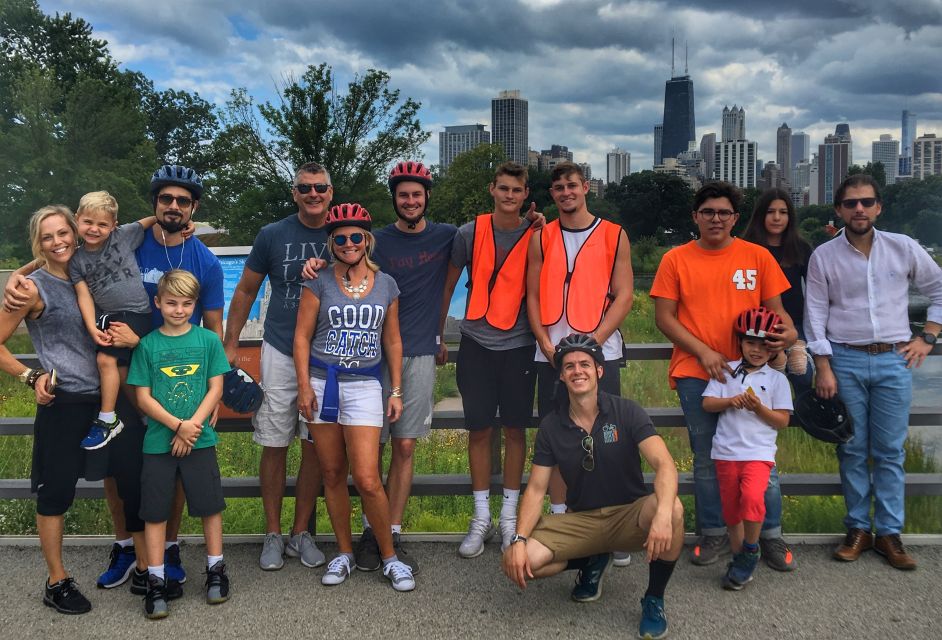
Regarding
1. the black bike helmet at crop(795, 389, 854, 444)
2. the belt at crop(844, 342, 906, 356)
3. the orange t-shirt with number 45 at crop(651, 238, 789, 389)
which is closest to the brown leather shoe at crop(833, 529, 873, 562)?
the black bike helmet at crop(795, 389, 854, 444)

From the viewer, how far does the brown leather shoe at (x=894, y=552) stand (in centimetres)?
450

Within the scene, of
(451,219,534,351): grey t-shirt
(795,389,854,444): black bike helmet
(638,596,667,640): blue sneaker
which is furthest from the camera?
(451,219,534,351): grey t-shirt

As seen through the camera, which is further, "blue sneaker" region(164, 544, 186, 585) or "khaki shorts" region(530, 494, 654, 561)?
"blue sneaker" region(164, 544, 186, 585)

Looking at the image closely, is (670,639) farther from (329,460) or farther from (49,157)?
(49,157)

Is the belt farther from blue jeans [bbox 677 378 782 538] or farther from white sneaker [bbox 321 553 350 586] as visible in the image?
white sneaker [bbox 321 553 350 586]

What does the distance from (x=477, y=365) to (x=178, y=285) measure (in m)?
1.74

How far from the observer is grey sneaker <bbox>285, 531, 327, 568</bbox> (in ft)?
15.4

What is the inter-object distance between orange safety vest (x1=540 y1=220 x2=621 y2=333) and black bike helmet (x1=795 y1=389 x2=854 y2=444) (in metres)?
1.30

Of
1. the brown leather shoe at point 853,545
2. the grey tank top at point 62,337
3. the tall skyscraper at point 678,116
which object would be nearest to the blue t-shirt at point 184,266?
the grey tank top at point 62,337

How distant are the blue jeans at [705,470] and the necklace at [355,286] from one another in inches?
74.6

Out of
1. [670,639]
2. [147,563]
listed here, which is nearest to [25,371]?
[147,563]

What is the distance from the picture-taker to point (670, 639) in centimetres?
380

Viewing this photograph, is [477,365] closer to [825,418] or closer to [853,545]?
[825,418]

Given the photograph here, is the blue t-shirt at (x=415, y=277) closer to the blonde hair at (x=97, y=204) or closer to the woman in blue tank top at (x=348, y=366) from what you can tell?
the woman in blue tank top at (x=348, y=366)
